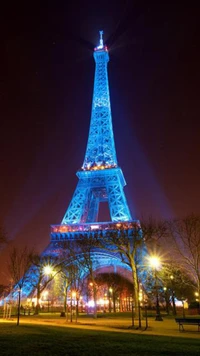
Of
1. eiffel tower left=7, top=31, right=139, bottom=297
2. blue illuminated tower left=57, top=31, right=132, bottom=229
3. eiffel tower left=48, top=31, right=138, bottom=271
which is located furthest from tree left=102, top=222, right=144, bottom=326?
blue illuminated tower left=57, top=31, right=132, bottom=229

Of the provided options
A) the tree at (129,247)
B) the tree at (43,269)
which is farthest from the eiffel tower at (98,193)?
the tree at (129,247)

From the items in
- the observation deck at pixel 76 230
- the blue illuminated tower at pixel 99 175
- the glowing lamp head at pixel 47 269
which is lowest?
the glowing lamp head at pixel 47 269

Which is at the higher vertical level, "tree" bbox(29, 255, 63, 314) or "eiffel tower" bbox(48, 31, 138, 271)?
"eiffel tower" bbox(48, 31, 138, 271)

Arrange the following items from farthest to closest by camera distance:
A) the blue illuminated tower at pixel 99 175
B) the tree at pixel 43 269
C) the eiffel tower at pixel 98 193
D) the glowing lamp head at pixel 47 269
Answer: the blue illuminated tower at pixel 99 175 → the eiffel tower at pixel 98 193 → the tree at pixel 43 269 → the glowing lamp head at pixel 47 269

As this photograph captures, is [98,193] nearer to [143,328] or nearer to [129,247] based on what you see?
[129,247]

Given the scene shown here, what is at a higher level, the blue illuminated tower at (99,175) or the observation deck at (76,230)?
the blue illuminated tower at (99,175)

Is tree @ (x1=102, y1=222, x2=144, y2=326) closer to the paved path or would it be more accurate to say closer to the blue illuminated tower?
the paved path

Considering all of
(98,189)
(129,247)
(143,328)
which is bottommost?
(143,328)

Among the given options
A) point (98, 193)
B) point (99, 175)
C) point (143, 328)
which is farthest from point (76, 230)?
point (143, 328)

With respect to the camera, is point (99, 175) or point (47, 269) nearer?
point (47, 269)

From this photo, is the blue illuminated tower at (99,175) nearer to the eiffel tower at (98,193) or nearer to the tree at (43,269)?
the eiffel tower at (98,193)
